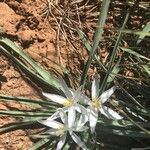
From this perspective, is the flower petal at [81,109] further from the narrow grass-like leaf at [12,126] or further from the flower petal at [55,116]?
the narrow grass-like leaf at [12,126]

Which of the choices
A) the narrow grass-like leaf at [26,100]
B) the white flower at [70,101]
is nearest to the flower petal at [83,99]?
the white flower at [70,101]

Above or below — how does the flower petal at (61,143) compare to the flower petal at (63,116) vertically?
below

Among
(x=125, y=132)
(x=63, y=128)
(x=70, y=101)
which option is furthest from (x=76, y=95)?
(x=125, y=132)

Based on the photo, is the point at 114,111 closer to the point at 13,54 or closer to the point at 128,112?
the point at 128,112

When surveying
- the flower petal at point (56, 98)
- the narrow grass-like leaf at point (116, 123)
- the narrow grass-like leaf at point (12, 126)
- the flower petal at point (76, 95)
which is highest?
the flower petal at point (56, 98)

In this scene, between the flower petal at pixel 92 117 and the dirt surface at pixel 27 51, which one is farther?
the dirt surface at pixel 27 51

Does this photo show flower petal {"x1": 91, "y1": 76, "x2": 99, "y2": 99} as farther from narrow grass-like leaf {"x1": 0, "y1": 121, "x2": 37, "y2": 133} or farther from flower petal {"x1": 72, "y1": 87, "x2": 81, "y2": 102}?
narrow grass-like leaf {"x1": 0, "y1": 121, "x2": 37, "y2": 133}

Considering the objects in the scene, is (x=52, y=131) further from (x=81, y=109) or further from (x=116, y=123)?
(x=116, y=123)
